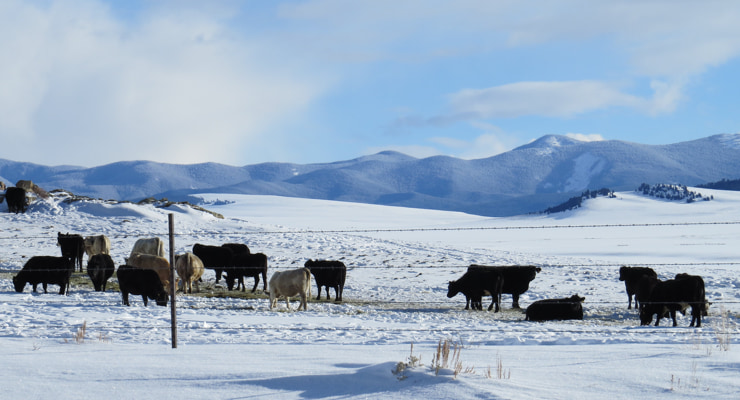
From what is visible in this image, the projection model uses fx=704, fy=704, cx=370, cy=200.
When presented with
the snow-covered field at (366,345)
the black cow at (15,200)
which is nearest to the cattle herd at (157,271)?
the snow-covered field at (366,345)

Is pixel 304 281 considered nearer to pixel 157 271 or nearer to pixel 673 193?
pixel 157 271

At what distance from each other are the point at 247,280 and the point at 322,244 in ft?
31.6

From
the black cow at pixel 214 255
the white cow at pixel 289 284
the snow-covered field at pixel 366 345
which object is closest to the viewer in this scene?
the snow-covered field at pixel 366 345

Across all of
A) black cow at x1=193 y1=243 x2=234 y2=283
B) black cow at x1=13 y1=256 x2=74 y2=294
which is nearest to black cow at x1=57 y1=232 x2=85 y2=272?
black cow at x1=193 y1=243 x2=234 y2=283

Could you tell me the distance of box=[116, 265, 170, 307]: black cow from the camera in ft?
50.2

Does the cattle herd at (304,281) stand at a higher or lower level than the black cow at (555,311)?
higher

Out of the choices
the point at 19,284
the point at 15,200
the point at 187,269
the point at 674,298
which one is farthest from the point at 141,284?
the point at 15,200

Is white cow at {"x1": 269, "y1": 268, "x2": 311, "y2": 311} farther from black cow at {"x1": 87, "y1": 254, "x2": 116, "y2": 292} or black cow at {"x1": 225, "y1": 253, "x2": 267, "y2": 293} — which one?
black cow at {"x1": 87, "y1": 254, "x2": 116, "y2": 292}

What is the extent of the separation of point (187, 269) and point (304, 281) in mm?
3960

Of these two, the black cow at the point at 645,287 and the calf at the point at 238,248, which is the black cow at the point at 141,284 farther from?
the black cow at the point at 645,287

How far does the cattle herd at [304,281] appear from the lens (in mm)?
15297

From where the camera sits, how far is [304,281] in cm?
1600

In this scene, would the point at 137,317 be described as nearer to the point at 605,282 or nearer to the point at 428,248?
the point at 605,282

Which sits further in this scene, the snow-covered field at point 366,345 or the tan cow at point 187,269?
the tan cow at point 187,269
